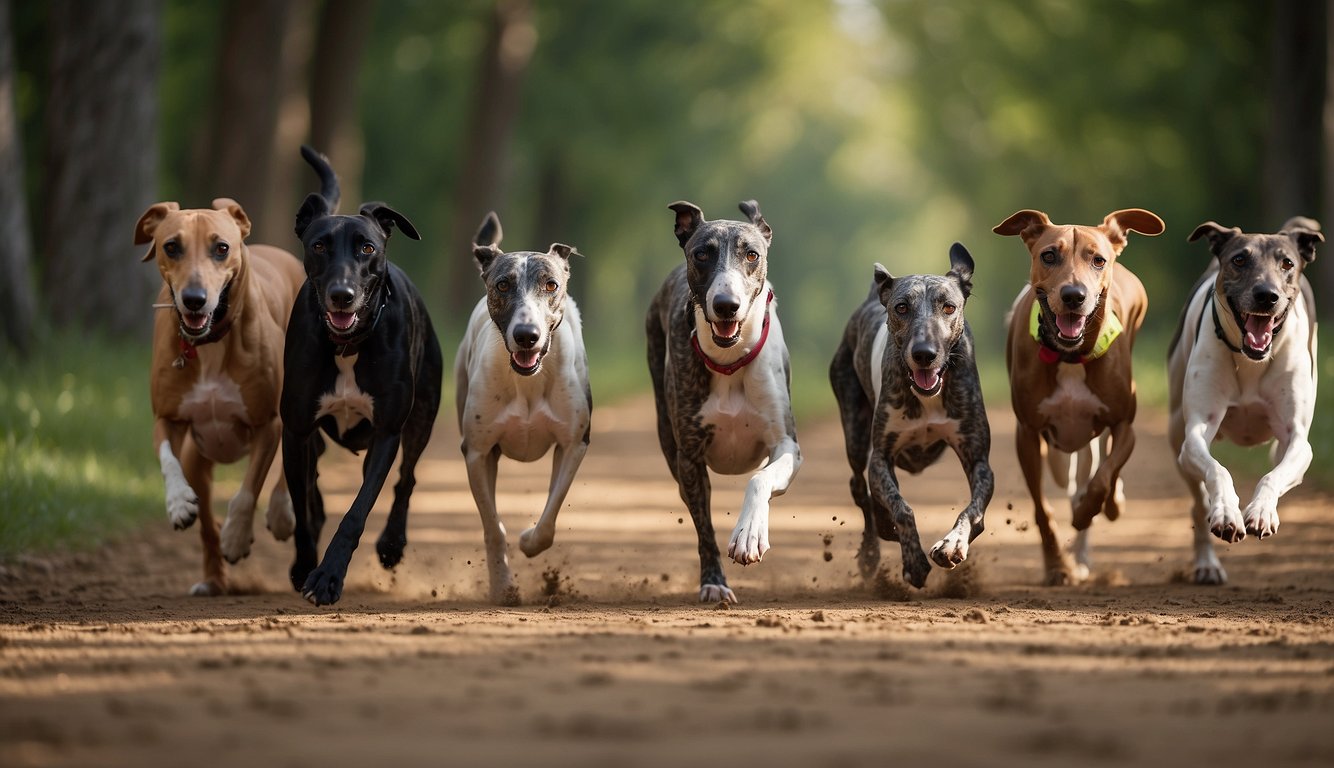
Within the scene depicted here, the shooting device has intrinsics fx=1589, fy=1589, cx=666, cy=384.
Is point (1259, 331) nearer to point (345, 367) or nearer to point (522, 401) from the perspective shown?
point (522, 401)

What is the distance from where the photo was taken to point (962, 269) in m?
8.20

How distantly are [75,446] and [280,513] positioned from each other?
3680 mm

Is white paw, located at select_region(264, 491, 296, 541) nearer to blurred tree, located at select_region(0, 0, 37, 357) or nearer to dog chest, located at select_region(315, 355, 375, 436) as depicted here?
dog chest, located at select_region(315, 355, 375, 436)

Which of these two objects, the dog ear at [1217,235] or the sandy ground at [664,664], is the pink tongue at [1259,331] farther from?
the sandy ground at [664,664]

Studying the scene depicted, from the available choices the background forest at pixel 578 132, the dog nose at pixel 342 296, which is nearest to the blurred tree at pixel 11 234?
the background forest at pixel 578 132

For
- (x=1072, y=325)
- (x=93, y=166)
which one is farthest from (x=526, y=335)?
(x=93, y=166)

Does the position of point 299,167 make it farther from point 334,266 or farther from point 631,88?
point 334,266

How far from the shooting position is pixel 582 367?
8414 mm

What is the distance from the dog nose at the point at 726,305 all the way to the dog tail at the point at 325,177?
8.00 ft

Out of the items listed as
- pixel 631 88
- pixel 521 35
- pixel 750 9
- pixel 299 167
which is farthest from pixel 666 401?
pixel 750 9

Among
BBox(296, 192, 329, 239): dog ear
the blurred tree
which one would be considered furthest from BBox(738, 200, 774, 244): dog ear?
the blurred tree

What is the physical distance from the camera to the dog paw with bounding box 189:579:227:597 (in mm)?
8375

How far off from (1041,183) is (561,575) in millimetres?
34019

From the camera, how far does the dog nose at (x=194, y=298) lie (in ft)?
25.5
